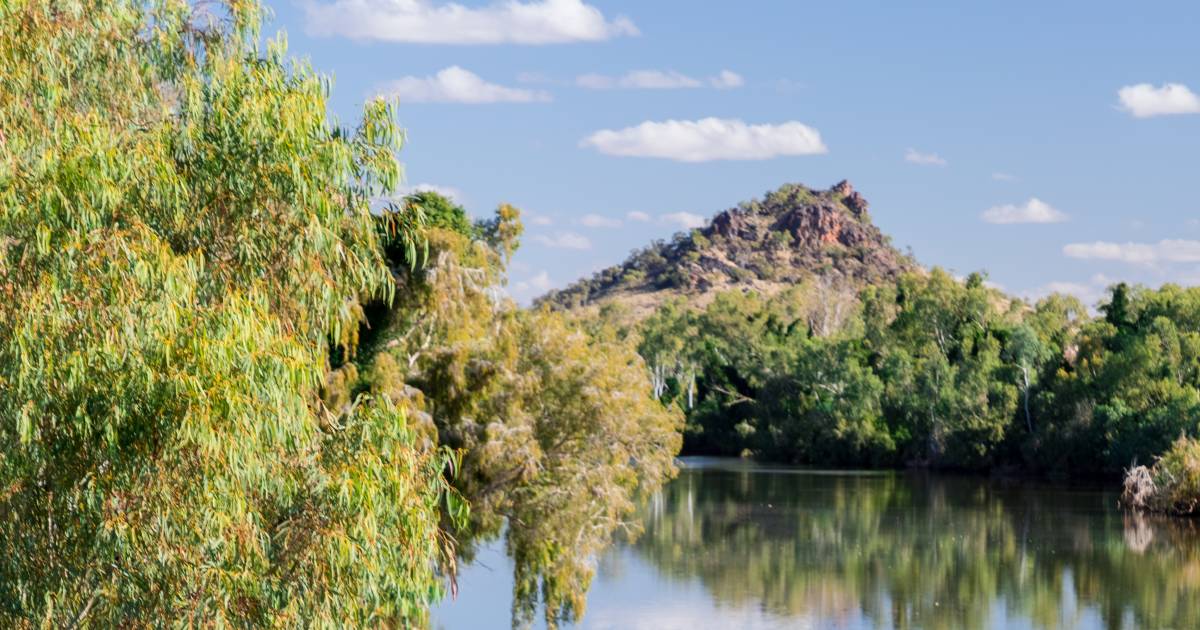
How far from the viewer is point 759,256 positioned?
13250cm

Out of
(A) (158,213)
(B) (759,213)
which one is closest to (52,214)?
(A) (158,213)

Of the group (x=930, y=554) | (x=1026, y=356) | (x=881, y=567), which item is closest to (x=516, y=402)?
(x=881, y=567)

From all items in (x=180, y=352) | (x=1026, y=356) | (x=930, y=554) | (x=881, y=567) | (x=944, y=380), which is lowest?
(x=881, y=567)

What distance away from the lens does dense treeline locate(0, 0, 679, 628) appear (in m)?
7.03

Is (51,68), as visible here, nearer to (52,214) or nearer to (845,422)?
(52,214)

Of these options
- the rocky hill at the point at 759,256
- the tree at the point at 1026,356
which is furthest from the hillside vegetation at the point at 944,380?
the rocky hill at the point at 759,256

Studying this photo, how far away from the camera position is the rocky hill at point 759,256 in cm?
12588

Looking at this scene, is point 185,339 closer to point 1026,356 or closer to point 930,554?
point 930,554

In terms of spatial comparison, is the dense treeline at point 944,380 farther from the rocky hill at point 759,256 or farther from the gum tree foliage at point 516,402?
the rocky hill at point 759,256

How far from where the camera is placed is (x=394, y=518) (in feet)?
26.0

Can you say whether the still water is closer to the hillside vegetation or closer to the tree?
the hillside vegetation

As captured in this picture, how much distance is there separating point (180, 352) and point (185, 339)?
0.07 meters

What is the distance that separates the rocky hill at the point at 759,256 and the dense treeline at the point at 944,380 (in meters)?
50.6

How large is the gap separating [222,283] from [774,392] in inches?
2074
